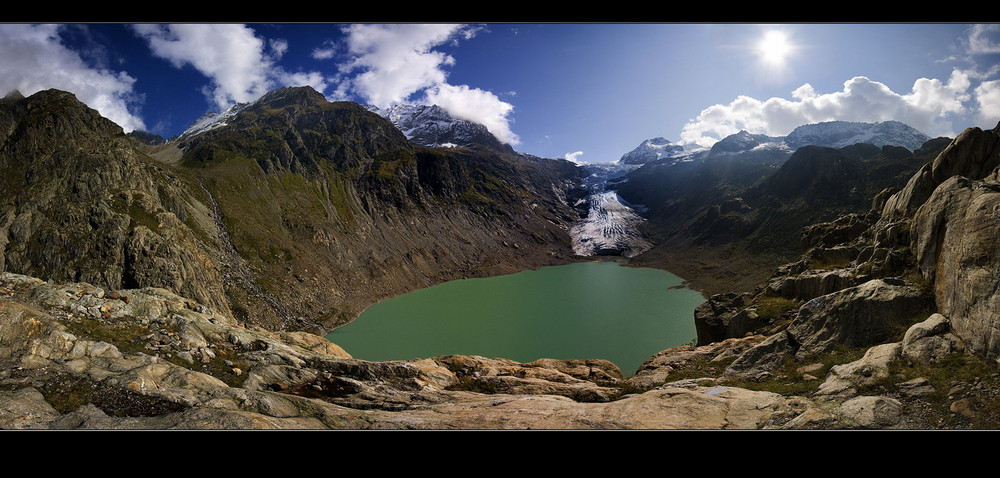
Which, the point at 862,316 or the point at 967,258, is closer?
the point at 967,258

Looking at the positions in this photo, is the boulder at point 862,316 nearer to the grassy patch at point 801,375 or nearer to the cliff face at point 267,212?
the grassy patch at point 801,375

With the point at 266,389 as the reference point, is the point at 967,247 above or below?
above

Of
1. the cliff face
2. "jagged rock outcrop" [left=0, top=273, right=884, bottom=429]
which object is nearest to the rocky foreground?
"jagged rock outcrop" [left=0, top=273, right=884, bottom=429]

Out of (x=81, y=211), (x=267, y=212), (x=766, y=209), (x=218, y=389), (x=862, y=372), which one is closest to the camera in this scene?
(x=218, y=389)

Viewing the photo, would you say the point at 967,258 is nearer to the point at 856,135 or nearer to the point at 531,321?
the point at 531,321

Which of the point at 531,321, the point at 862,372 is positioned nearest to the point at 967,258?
the point at 862,372

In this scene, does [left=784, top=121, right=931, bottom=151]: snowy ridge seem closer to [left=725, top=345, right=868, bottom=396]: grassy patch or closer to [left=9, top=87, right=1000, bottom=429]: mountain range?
[left=9, top=87, right=1000, bottom=429]: mountain range
